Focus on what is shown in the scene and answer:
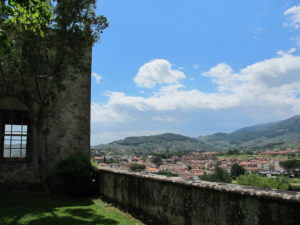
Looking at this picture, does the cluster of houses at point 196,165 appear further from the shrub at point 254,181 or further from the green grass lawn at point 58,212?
the green grass lawn at point 58,212

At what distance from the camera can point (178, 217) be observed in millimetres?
4891

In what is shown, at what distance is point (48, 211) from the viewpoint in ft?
21.8

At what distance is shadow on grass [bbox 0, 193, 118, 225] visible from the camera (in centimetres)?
569

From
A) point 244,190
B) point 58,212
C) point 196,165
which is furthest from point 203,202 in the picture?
point 196,165

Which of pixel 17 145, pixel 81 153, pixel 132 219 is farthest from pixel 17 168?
pixel 132 219

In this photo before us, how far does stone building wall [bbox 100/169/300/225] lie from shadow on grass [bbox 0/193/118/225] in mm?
898

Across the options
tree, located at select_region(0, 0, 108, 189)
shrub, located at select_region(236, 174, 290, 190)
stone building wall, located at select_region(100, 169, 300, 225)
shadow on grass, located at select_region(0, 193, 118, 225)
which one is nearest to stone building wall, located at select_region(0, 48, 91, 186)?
tree, located at select_region(0, 0, 108, 189)

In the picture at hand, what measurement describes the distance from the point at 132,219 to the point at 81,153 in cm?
481

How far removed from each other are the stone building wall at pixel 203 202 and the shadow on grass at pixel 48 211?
0.90 metres

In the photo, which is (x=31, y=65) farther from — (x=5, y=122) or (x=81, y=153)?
(x=81, y=153)

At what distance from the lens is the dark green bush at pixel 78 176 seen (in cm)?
862

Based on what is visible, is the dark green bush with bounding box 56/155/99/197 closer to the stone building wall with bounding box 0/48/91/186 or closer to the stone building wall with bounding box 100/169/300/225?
the stone building wall with bounding box 0/48/91/186

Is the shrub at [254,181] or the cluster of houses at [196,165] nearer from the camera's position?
the shrub at [254,181]

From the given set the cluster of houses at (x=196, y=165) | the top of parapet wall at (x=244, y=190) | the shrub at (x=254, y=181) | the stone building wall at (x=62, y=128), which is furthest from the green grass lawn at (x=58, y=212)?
the cluster of houses at (x=196, y=165)
